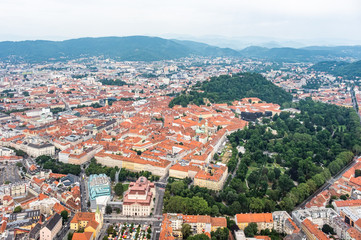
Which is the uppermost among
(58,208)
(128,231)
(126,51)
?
(126,51)

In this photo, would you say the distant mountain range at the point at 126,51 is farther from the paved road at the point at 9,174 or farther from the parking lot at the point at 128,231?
the parking lot at the point at 128,231

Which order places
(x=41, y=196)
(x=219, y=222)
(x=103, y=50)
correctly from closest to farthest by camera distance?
(x=219, y=222) → (x=41, y=196) → (x=103, y=50)

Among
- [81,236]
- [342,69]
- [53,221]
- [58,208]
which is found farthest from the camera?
[342,69]

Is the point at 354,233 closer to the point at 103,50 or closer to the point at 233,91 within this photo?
the point at 233,91

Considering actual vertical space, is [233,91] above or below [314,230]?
above

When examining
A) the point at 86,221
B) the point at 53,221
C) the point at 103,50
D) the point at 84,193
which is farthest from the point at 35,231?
the point at 103,50

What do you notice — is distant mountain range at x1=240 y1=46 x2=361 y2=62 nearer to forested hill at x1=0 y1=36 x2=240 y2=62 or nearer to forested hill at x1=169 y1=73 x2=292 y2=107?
forested hill at x1=0 y1=36 x2=240 y2=62
